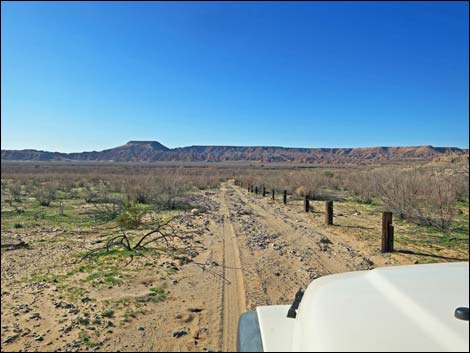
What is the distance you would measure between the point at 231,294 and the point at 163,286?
1.11 m

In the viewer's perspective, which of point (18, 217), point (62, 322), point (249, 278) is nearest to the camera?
point (62, 322)

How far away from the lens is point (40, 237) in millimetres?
8719

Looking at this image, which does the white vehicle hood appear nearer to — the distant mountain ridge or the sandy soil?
the sandy soil

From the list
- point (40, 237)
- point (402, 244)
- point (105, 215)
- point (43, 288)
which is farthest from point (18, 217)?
point (402, 244)

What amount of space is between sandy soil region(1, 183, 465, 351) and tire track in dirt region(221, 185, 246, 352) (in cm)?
1

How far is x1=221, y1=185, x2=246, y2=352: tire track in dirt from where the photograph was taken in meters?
3.54

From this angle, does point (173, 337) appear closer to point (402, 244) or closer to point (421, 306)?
point (421, 306)

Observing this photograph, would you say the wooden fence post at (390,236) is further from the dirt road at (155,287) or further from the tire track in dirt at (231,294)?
the tire track in dirt at (231,294)

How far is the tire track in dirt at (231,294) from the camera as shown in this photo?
3.54m

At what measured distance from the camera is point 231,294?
4883 mm

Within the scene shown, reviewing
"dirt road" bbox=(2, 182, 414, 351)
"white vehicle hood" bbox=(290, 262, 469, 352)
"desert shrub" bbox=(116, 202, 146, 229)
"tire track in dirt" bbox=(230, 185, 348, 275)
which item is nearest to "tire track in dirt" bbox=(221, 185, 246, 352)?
"dirt road" bbox=(2, 182, 414, 351)

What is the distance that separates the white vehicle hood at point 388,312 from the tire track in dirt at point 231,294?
1017 millimetres

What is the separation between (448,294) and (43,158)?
162 m

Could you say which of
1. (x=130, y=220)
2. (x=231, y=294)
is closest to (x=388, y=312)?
(x=231, y=294)
